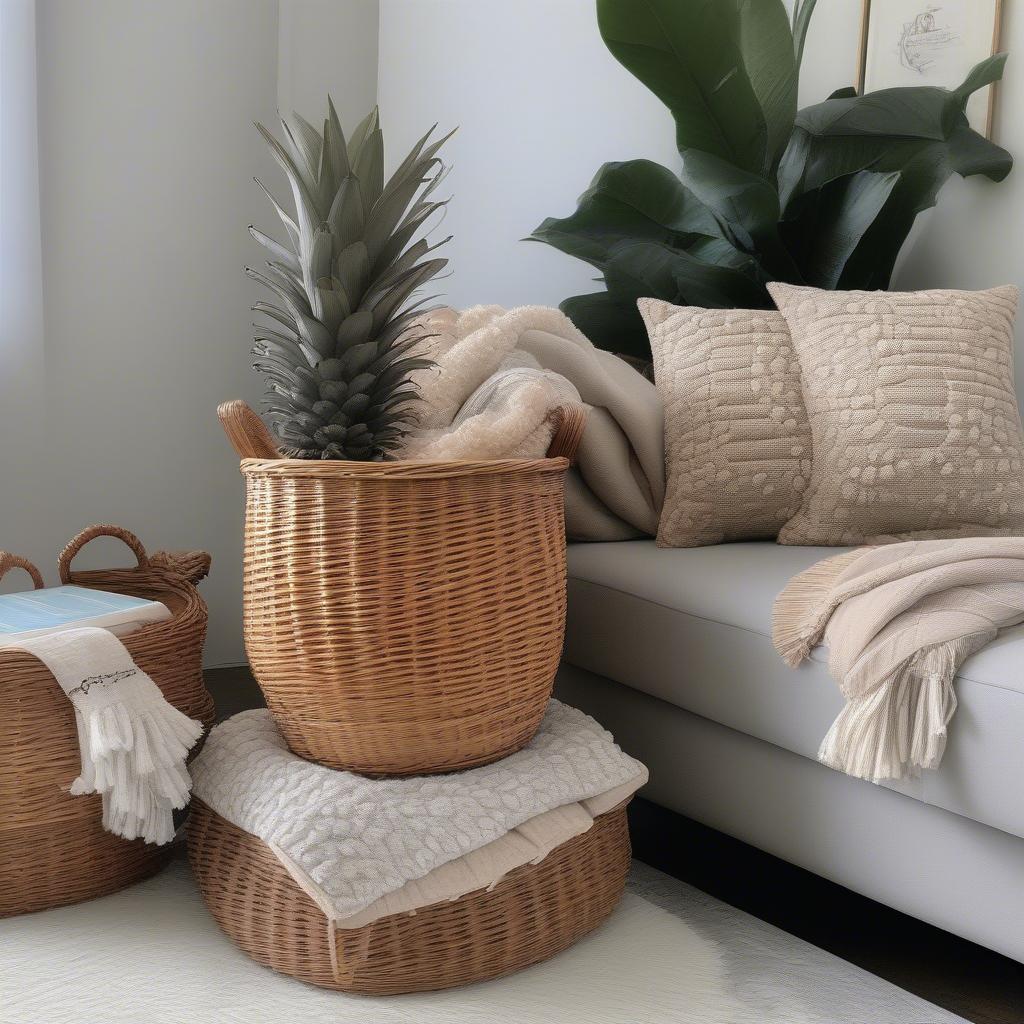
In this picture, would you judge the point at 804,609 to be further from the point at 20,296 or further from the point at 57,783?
the point at 20,296

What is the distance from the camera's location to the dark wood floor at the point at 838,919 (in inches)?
57.0

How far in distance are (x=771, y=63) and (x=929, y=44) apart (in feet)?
1.12

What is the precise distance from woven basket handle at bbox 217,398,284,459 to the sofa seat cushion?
0.62m

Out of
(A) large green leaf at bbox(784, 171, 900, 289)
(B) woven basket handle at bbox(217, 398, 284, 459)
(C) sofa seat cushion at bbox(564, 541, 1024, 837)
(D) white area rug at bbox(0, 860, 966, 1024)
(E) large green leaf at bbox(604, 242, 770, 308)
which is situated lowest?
(D) white area rug at bbox(0, 860, 966, 1024)

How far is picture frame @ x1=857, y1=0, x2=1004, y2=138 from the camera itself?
226cm

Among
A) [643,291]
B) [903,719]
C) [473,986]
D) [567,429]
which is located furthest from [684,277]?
[473,986]

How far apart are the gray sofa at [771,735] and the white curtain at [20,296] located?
1498 millimetres

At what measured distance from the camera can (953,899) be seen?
4.45ft

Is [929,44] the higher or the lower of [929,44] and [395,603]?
the higher

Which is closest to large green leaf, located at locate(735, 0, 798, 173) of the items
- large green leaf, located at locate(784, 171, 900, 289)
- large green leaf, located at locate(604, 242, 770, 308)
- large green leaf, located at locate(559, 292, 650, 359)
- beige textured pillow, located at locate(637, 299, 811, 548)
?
large green leaf, located at locate(784, 171, 900, 289)

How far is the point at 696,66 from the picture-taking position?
2264mm

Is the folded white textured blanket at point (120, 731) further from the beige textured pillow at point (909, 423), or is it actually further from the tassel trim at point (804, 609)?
the beige textured pillow at point (909, 423)

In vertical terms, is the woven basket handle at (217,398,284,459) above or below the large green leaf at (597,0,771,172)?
below

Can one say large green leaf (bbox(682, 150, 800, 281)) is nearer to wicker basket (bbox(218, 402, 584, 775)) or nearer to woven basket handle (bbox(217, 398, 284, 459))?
wicker basket (bbox(218, 402, 584, 775))
